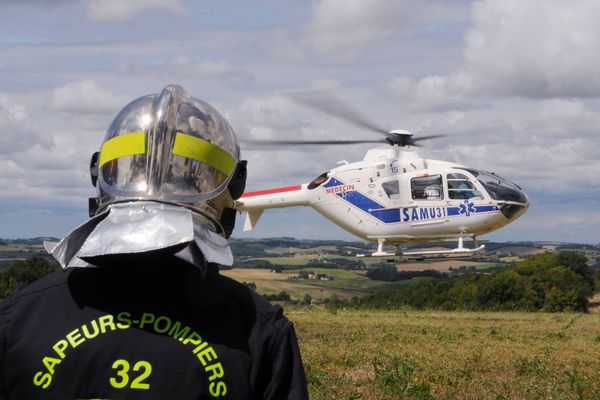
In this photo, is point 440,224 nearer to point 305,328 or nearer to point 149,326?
point 305,328

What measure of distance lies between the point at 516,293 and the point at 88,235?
4007 cm

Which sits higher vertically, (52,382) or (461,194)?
(461,194)

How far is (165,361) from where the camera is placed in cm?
197

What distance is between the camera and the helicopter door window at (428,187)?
2483cm

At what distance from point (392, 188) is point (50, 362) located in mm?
23564

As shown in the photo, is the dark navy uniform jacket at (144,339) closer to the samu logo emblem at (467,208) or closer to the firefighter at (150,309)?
the firefighter at (150,309)

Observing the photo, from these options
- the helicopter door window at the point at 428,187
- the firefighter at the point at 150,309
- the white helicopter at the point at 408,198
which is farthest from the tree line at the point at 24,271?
the firefighter at the point at 150,309

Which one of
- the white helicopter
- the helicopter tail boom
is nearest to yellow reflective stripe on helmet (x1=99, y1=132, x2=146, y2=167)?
the white helicopter

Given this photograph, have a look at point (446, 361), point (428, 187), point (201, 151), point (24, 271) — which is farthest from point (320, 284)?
point (201, 151)

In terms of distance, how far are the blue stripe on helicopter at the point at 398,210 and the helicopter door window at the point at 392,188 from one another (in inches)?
17.2

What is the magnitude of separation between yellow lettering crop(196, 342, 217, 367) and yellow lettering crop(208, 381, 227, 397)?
0.18 ft

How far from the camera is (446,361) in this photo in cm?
1281

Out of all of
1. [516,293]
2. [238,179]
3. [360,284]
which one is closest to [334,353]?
[238,179]

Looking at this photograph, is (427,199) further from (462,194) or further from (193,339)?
(193,339)
